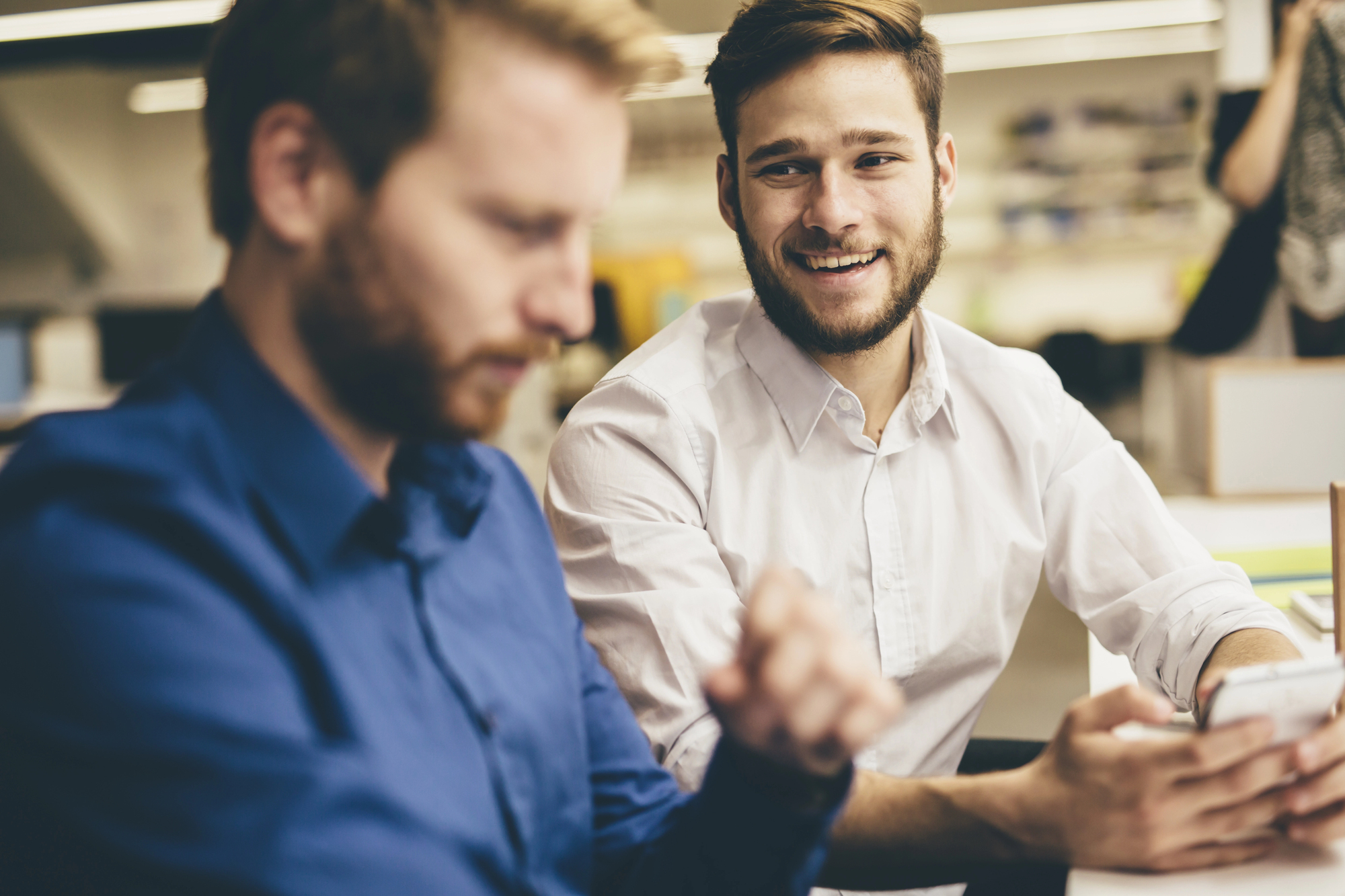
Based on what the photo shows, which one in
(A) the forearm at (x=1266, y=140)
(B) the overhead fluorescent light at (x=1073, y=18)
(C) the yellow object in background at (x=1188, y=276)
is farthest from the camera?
(C) the yellow object in background at (x=1188, y=276)

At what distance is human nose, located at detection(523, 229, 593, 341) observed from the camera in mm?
631

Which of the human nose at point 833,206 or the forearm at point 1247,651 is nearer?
the forearm at point 1247,651

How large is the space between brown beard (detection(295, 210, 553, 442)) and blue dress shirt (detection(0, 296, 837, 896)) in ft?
0.12

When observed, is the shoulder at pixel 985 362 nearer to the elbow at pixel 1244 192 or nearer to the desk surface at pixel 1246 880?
the desk surface at pixel 1246 880

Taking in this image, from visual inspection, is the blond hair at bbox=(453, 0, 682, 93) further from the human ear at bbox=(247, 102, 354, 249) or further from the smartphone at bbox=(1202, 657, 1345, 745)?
the smartphone at bbox=(1202, 657, 1345, 745)

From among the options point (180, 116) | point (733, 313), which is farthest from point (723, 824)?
point (180, 116)

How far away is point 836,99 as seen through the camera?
1.21 metres

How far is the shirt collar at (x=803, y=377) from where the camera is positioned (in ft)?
4.13

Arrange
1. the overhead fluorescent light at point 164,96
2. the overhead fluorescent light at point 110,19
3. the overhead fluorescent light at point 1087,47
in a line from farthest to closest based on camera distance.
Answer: the overhead fluorescent light at point 164,96
the overhead fluorescent light at point 1087,47
the overhead fluorescent light at point 110,19

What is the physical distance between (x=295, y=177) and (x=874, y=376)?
881 mm

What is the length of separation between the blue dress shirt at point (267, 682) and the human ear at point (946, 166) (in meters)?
0.90

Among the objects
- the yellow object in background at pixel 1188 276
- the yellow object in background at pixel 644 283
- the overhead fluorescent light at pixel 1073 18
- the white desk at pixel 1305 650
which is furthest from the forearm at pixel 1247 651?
the yellow object in background at pixel 1188 276

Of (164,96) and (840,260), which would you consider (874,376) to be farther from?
(164,96)

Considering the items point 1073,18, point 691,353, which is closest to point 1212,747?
point 691,353
